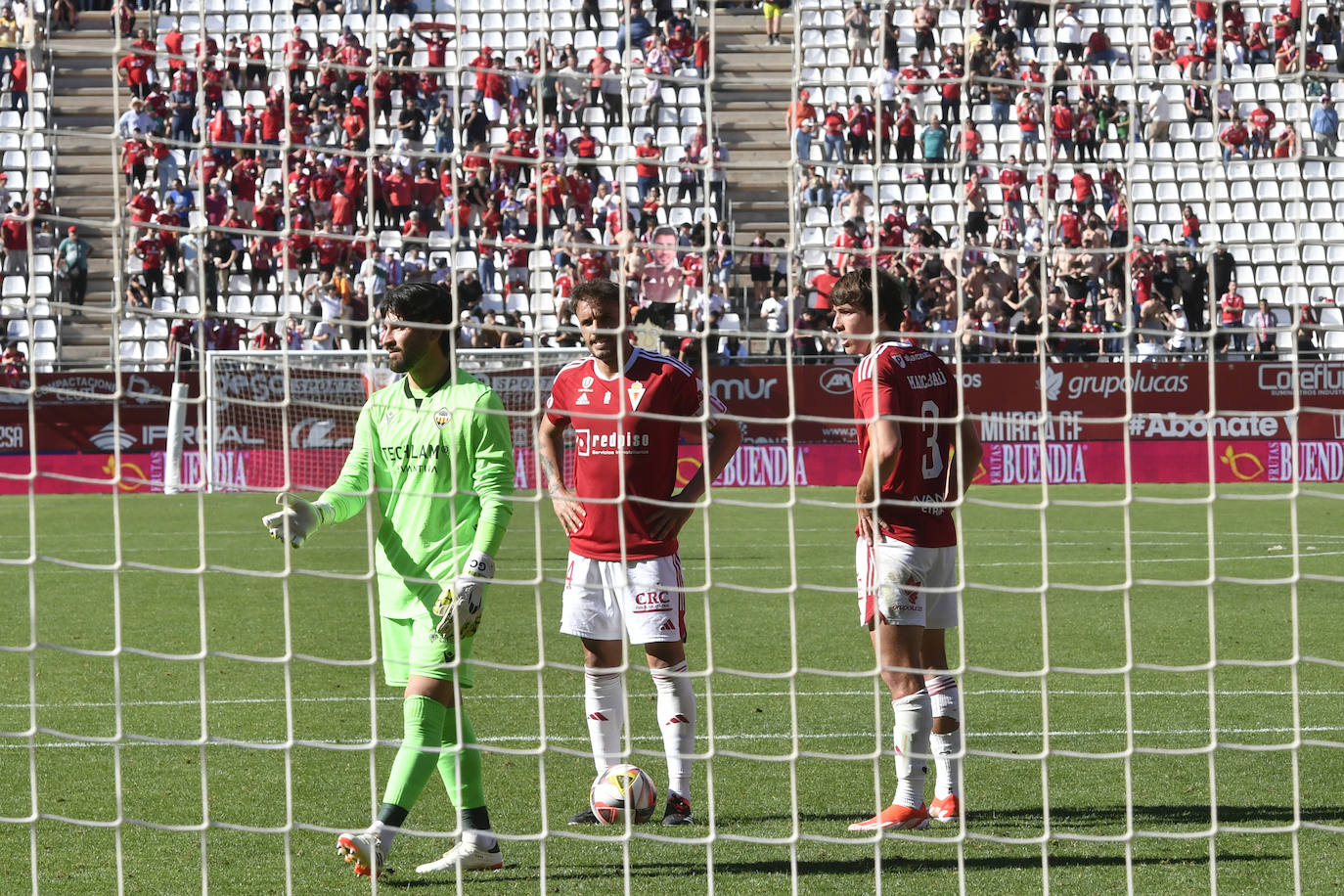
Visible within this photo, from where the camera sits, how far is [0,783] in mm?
6434

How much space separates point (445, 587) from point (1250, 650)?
5.93 m

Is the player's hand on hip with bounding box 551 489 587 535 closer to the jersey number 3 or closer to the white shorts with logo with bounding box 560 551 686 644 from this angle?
the white shorts with logo with bounding box 560 551 686 644

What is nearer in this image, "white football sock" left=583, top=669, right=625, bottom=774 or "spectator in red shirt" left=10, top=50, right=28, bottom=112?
"white football sock" left=583, top=669, right=625, bottom=774

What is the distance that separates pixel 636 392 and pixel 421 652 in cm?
144

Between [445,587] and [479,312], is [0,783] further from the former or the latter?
[479,312]

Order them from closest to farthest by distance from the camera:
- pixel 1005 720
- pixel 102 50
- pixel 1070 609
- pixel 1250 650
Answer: pixel 102 50 → pixel 1005 720 → pixel 1250 650 → pixel 1070 609

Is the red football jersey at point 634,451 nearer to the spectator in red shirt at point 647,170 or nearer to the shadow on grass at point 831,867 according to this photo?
the shadow on grass at point 831,867

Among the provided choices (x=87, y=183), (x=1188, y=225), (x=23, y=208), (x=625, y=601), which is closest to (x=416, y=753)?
(x=625, y=601)

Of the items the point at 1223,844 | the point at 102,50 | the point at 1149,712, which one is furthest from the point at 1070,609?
the point at 102,50

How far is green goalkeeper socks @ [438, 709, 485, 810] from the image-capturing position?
514cm

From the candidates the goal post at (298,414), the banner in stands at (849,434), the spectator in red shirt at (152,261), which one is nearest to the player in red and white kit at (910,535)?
the spectator in red shirt at (152,261)

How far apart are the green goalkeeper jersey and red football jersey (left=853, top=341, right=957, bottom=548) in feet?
4.33

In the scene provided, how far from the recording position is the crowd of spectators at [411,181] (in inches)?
462

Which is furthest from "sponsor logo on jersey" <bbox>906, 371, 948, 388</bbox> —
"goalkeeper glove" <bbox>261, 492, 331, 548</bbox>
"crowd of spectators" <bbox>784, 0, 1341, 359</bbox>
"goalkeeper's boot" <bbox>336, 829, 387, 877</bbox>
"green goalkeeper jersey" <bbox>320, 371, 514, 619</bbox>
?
"crowd of spectators" <bbox>784, 0, 1341, 359</bbox>
